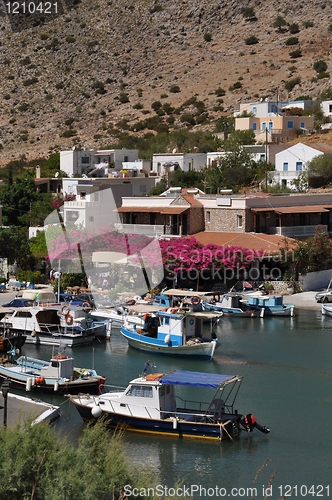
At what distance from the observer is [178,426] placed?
28.8 meters

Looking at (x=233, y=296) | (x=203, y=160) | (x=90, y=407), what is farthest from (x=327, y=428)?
(x=203, y=160)

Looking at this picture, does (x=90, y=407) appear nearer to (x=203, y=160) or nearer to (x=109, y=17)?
(x=203, y=160)

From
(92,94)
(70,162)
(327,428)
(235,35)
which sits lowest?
(327,428)

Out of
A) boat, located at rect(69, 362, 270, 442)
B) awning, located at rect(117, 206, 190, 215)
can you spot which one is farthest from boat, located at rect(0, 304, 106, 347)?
awning, located at rect(117, 206, 190, 215)

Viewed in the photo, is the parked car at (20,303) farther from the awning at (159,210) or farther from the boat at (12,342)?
the awning at (159,210)

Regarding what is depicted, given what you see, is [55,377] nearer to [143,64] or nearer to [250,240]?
[250,240]

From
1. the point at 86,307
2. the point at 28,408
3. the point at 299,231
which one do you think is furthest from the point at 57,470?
the point at 299,231

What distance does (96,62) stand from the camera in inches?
5226

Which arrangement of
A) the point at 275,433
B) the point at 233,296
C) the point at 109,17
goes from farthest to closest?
the point at 109,17 < the point at 233,296 < the point at 275,433

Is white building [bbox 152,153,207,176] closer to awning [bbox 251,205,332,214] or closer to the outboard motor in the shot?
awning [bbox 251,205,332,214]

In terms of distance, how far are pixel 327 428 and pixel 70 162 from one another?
5875cm

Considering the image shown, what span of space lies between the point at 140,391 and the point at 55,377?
4858mm

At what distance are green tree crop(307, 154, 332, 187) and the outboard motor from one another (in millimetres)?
44877

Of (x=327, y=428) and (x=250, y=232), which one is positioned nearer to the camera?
(x=327, y=428)
